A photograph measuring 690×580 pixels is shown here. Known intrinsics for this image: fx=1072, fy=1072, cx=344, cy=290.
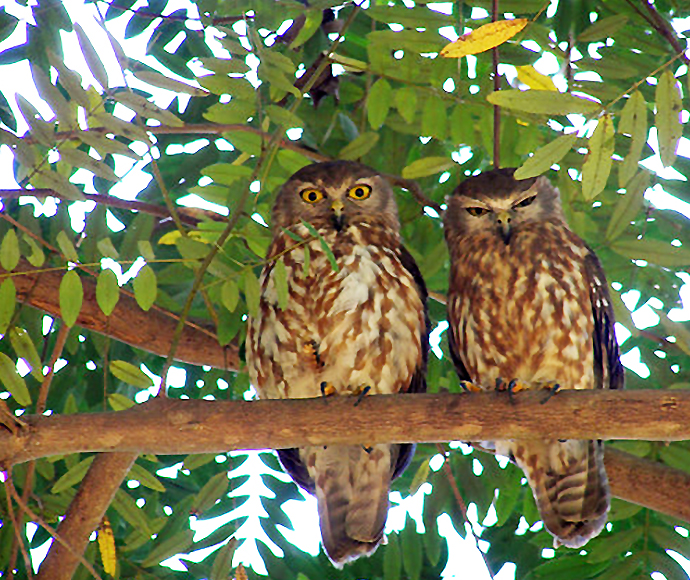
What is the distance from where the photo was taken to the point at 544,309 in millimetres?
4398

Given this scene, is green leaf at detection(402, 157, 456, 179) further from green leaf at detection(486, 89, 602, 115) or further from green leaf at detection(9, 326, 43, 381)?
green leaf at detection(9, 326, 43, 381)

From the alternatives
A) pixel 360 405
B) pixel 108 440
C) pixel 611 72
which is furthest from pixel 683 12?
pixel 108 440

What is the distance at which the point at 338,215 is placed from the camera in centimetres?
463

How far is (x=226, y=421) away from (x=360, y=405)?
435mm

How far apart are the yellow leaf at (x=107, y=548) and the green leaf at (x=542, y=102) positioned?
2.11 metres

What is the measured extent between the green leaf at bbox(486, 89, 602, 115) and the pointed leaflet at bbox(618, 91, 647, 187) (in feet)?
0.35

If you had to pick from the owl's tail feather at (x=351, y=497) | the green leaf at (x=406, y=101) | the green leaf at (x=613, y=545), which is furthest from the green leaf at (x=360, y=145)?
the green leaf at (x=613, y=545)

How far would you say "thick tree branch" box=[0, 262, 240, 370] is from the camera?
4379 millimetres

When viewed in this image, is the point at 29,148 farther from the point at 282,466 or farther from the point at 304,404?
the point at 282,466

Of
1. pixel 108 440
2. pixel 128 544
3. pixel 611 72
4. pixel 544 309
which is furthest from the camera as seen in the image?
pixel 544 309

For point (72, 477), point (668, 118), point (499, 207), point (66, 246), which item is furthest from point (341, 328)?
point (668, 118)

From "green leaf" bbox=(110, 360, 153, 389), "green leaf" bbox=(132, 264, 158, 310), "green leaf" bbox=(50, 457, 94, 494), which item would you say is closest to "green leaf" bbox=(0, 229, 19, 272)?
"green leaf" bbox=(132, 264, 158, 310)

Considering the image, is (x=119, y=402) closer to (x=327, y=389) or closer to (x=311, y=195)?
(x=327, y=389)

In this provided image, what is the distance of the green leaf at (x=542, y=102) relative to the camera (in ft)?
9.53
